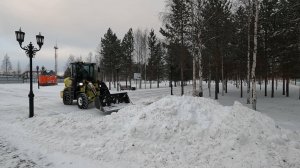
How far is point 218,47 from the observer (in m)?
24.9

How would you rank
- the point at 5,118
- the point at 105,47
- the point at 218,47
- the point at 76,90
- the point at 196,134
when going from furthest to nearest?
1. the point at 105,47
2. the point at 218,47
3. the point at 76,90
4. the point at 5,118
5. the point at 196,134

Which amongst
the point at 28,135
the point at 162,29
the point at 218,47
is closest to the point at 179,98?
the point at 28,135

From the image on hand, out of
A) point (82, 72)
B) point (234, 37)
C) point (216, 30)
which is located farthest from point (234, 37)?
point (82, 72)

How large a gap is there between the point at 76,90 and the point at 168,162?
1123 centimetres

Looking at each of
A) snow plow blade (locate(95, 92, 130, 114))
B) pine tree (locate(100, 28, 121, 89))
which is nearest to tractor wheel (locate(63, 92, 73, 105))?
snow plow blade (locate(95, 92, 130, 114))

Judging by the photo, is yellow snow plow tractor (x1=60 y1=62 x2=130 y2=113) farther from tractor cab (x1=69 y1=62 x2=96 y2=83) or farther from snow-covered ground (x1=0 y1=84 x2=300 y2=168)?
snow-covered ground (x1=0 y1=84 x2=300 y2=168)

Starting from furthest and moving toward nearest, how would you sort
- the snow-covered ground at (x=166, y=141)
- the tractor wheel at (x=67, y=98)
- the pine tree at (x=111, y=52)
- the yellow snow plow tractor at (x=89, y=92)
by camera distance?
1. the pine tree at (x=111, y=52)
2. the tractor wheel at (x=67, y=98)
3. the yellow snow plow tractor at (x=89, y=92)
4. the snow-covered ground at (x=166, y=141)

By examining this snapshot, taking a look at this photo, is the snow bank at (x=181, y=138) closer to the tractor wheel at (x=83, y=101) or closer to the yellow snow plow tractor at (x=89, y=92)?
the yellow snow plow tractor at (x=89, y=92)

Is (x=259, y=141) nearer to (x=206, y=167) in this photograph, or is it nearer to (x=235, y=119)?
(x=235, y=119)

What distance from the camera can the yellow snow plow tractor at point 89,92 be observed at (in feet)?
43.7

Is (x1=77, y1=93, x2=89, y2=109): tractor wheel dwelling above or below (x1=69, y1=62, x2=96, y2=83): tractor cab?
below

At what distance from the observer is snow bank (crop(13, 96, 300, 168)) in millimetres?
6070

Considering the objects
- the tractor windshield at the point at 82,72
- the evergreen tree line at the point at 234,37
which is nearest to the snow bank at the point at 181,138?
the tractor windshield at the point at 82,72

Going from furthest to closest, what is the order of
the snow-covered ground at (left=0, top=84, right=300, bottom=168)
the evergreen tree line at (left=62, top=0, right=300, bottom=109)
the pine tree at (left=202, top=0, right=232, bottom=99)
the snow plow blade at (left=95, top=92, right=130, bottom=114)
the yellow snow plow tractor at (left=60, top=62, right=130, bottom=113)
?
the pine tree at (left=202, top=0, right=232, bottom=99)
the evergreen tree line at (left=62, top=0, right=300, bottom=109)
the yellow snow plow tractor at (left=60, top=62, right=130, bottom=113)
the snow plow blade at (left=95, top=92, right=130, bottom=114)
the snow-covered ground at (left=0, top=84, right=300, bottom=168)
